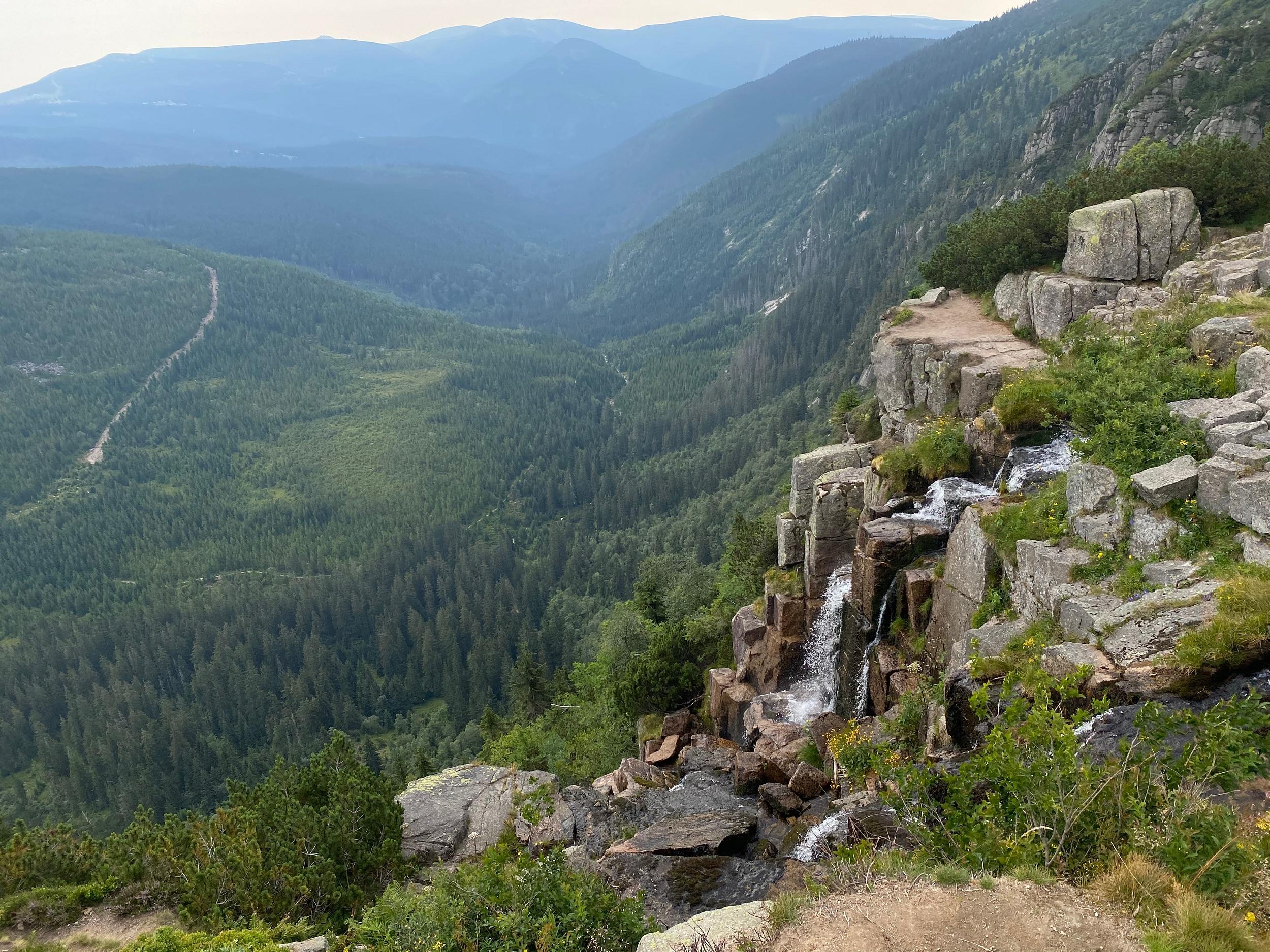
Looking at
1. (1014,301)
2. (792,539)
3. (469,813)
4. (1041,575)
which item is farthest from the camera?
(1014,301)

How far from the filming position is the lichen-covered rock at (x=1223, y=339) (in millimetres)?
21469

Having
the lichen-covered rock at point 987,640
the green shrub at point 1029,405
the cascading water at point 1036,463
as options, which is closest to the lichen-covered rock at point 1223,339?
the green shrub at point 1029,405

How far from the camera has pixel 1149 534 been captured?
16.7 metres

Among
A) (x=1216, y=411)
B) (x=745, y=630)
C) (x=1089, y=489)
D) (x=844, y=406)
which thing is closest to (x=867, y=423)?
(x=844, y=406)

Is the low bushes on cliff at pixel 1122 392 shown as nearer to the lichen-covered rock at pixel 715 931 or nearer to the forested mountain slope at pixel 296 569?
the lichen-covered rock at pixel 715 931

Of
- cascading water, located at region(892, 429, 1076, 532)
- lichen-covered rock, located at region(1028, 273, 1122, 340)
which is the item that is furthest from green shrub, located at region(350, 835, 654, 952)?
lichen-covered rock, located at region(1028, 273, 1122, 340)

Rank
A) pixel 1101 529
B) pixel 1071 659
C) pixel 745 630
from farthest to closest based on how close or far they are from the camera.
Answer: pixel 745 630 < pixel 1101 529 < pixel 1071 659

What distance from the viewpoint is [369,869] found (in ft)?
75.4

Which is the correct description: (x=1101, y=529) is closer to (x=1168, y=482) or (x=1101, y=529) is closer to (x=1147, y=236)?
(x=1168, y=482)

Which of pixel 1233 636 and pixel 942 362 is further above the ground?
pixel 942 362

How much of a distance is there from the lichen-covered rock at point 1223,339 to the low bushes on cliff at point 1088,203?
13.9 metres

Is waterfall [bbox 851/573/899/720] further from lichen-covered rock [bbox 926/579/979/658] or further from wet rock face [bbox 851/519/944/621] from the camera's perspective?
lichen-covered rock [bbox 926/579/979/658]

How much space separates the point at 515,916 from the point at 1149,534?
1587cm

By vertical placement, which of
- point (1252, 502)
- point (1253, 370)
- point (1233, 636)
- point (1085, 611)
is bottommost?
point (1085, 611)
